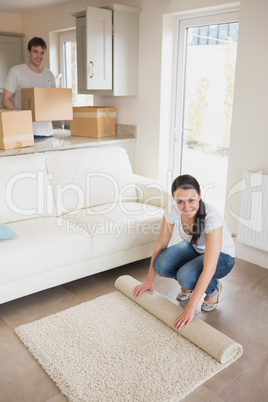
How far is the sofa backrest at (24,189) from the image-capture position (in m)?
2.86

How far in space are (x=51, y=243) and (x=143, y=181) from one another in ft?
4.34

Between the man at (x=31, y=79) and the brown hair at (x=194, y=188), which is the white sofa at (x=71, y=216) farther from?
the man at (x=31, y=79)

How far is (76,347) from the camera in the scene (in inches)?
85.2

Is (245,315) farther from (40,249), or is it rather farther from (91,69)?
(91,69)

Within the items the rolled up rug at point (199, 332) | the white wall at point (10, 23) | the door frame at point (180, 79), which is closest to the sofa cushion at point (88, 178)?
the door frame at point (180, 79)

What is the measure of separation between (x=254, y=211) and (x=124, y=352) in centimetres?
A: 160

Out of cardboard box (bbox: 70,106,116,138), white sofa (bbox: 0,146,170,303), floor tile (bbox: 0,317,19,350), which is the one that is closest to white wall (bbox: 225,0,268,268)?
white sofa (bbox: 0,146,170,303)

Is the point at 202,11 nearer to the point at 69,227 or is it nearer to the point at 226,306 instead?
the point at 69,227

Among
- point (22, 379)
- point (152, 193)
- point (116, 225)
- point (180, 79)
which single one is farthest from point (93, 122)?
point (22, 379)

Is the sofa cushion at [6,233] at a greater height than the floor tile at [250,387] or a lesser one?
greater

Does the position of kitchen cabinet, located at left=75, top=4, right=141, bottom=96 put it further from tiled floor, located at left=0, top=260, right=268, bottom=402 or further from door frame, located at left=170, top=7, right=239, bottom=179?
tiled floor, located at left=0, top=260, right=268, bottom=402

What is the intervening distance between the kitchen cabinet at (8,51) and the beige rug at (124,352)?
401 cm

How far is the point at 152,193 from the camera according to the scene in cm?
345

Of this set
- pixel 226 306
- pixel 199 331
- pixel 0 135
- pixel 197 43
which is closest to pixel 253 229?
pixel 226 306
